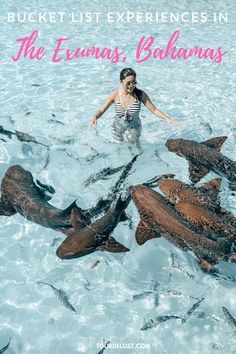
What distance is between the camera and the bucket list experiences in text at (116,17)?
18266 mm

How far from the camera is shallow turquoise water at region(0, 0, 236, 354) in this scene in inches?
232

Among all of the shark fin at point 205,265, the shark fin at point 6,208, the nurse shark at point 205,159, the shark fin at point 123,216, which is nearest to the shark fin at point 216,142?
the nurse shark at point 205,159

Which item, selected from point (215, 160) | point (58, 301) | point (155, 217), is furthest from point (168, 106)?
point (58, 301)

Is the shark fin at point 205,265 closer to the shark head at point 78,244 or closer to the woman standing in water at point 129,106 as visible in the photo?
the shark head at point 78,244

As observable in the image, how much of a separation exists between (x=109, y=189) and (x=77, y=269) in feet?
6.66

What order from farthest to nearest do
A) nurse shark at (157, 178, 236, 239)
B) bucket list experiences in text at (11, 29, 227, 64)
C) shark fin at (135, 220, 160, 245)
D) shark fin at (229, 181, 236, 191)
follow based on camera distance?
bucket list experiences in text at (11, 29, 227, 64) → shark fin at (229, 181, 236, 191) → shark fin at (135, 220, 160, 245) → nurse shark at (157, 178, 236, 239)

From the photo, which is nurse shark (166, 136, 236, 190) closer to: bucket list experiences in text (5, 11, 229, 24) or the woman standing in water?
the woman standing in water

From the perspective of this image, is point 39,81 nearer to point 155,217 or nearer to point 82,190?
point 82,190

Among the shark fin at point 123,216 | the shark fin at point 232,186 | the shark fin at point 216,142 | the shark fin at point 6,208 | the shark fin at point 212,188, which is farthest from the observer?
the shark fin at point 216,142

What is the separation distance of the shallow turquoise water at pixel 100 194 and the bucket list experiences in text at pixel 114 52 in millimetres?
316

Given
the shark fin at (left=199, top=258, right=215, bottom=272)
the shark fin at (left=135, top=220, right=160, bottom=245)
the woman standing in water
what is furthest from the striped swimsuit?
the shark fin at (left=199, top=258, right=215, bottom=272)

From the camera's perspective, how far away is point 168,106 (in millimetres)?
11516

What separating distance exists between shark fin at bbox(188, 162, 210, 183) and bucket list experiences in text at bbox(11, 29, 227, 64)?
741 centimetres

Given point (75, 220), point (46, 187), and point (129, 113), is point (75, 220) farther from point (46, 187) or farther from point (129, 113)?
point (129, 113)
